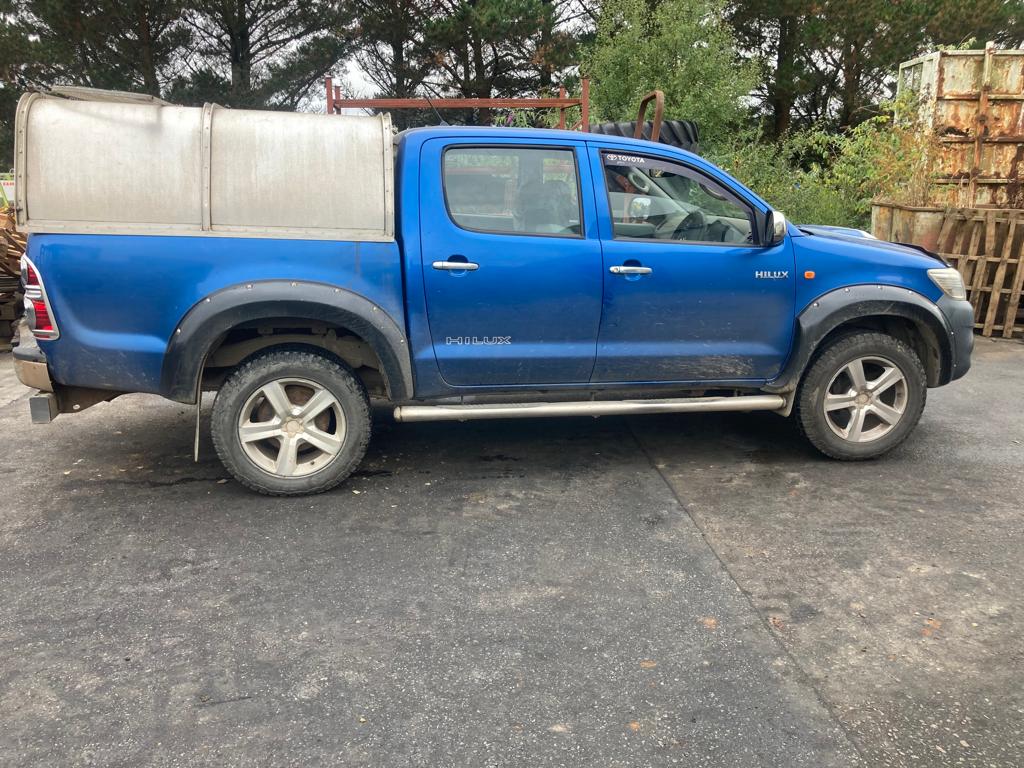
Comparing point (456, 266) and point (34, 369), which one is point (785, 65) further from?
point (34, 369)

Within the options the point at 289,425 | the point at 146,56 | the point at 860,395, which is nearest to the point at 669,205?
the point at 860,395

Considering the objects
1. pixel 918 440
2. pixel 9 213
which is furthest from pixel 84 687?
pixel 9 213

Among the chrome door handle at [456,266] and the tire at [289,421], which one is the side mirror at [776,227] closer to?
the chrome door handle at [456,266]

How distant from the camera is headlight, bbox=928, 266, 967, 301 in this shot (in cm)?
509

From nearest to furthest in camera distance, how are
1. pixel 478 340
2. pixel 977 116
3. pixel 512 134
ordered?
pixel 478 340, pixel 512 134, pixel 977 116

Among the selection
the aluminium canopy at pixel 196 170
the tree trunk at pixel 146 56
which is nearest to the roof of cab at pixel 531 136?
the aluminium canopy at pixel 196 170

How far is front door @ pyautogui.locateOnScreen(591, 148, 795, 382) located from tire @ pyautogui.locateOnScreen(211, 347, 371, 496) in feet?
4.71

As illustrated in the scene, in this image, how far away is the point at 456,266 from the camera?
14.7 feet

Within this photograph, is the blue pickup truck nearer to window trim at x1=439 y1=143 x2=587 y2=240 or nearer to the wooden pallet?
window trim at x1=439 y1=143 x2=587 y2=240

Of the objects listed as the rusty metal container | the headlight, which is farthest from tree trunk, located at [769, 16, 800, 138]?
the headlight

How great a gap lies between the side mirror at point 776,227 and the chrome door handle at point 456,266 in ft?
5.55

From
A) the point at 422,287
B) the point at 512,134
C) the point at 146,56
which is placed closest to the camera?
the point at 422,287

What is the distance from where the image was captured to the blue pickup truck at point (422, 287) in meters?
4.20

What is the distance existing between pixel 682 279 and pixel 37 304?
3374mm
